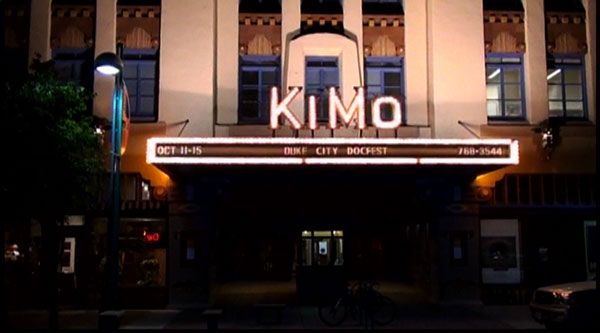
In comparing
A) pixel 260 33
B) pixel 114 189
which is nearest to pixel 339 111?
pixel 260 33

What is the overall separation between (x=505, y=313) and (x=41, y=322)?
11994 mm

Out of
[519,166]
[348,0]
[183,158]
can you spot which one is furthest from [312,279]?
[348,0]

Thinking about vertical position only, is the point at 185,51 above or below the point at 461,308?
above

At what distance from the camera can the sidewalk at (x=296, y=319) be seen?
631 inches

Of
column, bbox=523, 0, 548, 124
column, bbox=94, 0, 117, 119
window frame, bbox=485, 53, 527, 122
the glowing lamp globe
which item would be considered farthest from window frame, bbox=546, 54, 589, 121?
the glowing lamp globe

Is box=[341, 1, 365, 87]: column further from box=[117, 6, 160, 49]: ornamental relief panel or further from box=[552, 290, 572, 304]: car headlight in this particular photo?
box=[552, 290, 572, 304]: car headlight

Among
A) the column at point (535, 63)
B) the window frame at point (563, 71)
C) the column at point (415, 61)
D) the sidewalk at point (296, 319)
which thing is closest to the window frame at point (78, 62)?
the sidewalk at point (296, 319)

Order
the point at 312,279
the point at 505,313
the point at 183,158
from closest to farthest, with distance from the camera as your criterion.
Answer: the point at 183,158
the point at 505,313
the point at 312,279

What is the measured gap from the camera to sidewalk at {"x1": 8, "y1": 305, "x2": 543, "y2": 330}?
52.6ft

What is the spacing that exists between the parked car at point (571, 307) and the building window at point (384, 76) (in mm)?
7874

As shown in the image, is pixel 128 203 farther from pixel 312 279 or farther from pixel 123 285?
pixel 312 279

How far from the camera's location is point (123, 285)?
62.7 feet

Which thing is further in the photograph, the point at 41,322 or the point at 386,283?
the point at 386,283

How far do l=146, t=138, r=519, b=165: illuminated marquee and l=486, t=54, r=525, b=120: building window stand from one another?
4.26 meters
